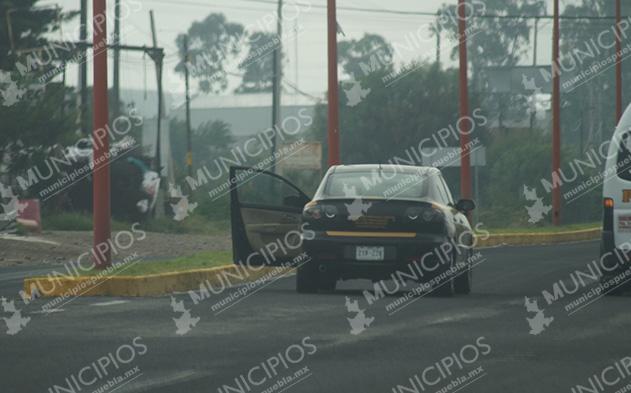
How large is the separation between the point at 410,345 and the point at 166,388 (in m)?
3.13

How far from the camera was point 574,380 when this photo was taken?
34.4ft

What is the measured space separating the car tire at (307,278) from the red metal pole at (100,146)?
2949 mm

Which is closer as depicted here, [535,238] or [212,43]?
[535,238]

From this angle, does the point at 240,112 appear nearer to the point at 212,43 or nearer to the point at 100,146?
the point at 212,43

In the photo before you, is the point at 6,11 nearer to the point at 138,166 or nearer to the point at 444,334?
the point at 138,166

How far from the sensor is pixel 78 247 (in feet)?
103

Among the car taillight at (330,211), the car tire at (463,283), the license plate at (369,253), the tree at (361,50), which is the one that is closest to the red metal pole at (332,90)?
the car tire at (463,283)

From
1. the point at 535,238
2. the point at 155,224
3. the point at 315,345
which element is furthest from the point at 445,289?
the point at 155,224

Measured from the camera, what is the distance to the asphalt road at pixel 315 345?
33.9 feet

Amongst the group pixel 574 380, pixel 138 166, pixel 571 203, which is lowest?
pixel 571 203

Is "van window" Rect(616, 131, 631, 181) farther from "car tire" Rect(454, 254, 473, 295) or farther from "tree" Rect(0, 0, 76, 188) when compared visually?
"tree" Rect(0, 0, 76, 188)

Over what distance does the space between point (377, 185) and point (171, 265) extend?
417 cm

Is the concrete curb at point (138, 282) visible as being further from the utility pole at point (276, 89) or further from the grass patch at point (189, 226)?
the utility pole at point (276, 89)

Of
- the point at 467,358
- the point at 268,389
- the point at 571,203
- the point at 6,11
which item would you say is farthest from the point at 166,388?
the point at 571,203
